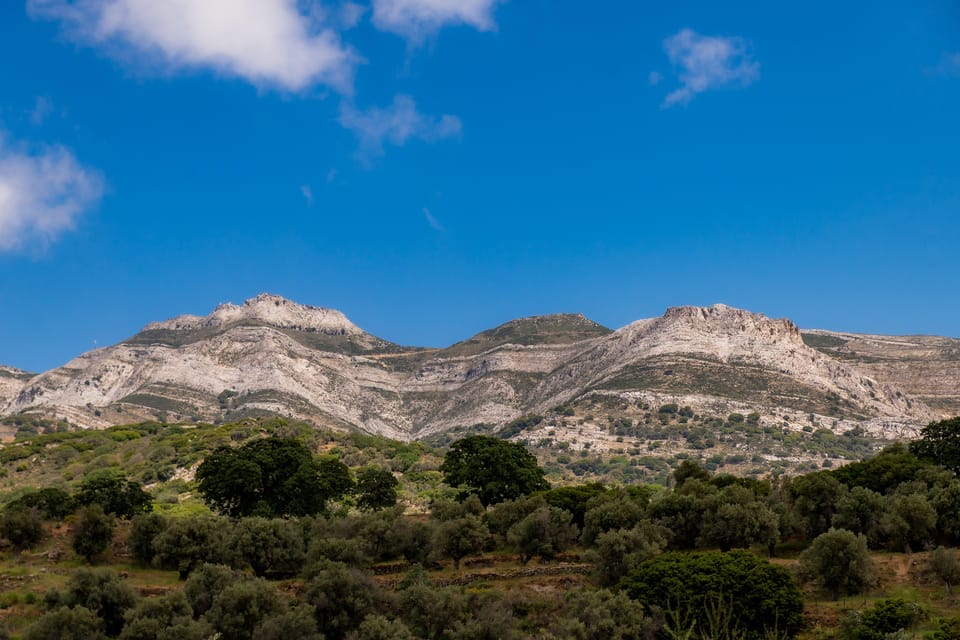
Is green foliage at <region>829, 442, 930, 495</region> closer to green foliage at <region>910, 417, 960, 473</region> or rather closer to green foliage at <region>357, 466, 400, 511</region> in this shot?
green foliage at <region>910, 417, 960, 473</region>

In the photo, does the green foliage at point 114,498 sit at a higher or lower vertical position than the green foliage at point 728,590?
higher

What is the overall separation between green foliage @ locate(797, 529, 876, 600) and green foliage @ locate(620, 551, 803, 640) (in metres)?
2.99

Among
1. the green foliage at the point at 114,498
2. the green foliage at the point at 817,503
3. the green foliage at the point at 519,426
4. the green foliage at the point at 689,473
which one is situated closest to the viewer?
the green foliage at the point at 817,503

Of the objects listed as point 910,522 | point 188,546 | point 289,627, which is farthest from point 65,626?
point 910,522

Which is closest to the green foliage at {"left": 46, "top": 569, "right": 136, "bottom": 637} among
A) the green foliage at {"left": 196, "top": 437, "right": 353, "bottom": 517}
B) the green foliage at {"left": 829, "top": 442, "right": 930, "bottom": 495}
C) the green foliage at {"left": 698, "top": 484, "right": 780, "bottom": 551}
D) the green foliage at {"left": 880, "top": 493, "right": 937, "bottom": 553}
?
the green foliage at {"left": 196, "top": 437, "right": 353, "bottom": 517}

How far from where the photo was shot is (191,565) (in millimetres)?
52094

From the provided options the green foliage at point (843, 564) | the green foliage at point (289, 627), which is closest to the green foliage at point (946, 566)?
the green foliage at point (843, 564)

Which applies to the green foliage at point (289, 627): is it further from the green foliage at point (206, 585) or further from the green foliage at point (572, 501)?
the green foliage at point (572, 501)

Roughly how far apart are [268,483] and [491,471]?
1789 centimetres

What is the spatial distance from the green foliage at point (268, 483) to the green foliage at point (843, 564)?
1404 inches

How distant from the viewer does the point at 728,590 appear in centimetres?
4403

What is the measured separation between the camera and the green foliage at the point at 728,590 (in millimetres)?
43031

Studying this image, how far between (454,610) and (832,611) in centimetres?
1959

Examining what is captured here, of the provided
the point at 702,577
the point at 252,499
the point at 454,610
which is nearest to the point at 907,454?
the point at 702,577
